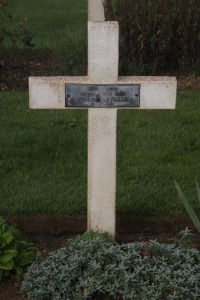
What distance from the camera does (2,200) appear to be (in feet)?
18.9

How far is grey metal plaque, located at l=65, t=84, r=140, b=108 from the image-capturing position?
4.71m

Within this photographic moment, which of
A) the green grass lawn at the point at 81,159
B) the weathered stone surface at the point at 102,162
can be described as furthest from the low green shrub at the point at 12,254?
the green grass lawn at the point at 81,159

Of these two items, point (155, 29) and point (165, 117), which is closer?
point (165, 117)

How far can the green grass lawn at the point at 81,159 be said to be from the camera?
573 cm

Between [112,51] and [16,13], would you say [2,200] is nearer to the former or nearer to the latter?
[112,51]

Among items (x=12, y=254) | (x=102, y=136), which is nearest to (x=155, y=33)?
(x=102, y=136)

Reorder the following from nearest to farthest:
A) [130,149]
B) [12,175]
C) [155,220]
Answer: [155,220]
[12,175]
[130,149]

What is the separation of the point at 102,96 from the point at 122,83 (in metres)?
0.13

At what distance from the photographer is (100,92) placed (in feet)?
15.5

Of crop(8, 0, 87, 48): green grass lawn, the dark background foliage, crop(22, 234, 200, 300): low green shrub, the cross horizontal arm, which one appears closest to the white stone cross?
the cross horizontal arm

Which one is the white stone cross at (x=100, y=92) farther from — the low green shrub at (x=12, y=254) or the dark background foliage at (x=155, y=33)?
the dark background foliage at (x=155, y=33)

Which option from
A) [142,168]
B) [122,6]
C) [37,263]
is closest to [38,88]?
[37,263]

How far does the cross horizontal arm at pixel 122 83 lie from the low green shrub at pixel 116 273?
808 mm

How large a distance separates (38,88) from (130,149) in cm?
216
